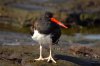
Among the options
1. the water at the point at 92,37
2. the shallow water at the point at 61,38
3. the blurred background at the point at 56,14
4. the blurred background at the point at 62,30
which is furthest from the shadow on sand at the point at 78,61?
the blurred background at the point at 56,14

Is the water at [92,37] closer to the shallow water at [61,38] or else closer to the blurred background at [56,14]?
the shallow water at [61,38]

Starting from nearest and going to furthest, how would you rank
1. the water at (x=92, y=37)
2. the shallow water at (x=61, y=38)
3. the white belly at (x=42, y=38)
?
the white belly at (x=42, y=38) → the shallow water at (x=61, y=38) → the water at (x=92, y=37)

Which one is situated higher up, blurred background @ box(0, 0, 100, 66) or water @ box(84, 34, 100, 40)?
blurred background @ box(0, 0, 100, 66)

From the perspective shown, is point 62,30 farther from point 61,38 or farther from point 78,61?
point 78,61

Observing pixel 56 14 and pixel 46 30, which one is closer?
pixel 46 30

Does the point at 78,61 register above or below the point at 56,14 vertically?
below

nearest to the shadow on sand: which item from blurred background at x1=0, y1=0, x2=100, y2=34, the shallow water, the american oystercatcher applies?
the american oystercatcher

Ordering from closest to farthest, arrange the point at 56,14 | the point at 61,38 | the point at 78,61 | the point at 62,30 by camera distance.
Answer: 1. the point at 78,61
2. the point at 61,38
3. the point at 62,30
4. the point at 56,14

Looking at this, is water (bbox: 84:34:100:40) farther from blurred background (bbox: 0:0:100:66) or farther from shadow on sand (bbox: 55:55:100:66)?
shadow on sand (bbox: 55:55:100:66)

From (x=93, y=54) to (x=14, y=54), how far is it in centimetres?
286

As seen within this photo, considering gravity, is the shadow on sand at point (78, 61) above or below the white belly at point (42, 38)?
below

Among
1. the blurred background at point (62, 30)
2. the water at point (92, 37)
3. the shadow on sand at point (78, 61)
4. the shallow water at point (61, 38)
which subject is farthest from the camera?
the water at point (92, 37)

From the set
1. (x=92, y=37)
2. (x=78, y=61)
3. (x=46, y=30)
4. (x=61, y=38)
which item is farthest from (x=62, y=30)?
(x=46, y=30)

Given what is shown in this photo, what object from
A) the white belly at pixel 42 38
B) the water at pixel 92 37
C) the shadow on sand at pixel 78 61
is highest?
the white belly at pixel 42 38
